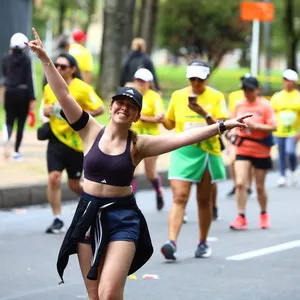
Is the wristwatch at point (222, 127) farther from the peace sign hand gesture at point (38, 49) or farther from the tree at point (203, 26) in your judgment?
the tree at point (203, 26)

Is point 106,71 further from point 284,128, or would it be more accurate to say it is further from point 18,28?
point 284,128

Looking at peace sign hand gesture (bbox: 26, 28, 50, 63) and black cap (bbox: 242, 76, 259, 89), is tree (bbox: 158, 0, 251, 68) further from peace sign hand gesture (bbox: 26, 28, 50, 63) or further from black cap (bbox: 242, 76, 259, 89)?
peace sign hand gesture (bbox: 26, 28, 50, 63)

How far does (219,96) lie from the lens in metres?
11.0

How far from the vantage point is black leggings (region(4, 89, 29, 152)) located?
1764cm

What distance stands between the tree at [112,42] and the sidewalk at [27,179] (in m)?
11.5

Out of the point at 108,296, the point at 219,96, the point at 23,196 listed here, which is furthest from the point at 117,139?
the point at 23,196

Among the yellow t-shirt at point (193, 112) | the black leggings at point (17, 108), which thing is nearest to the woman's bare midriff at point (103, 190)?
the yellow t-shirt at point (193, 112)

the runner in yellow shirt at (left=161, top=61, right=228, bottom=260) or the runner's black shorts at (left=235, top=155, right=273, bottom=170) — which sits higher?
the runner in yellow shirt at (left=161, top=61, right=228, bottom=260)

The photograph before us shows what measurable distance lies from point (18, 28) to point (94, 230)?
68.6 feet

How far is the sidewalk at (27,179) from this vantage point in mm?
14734

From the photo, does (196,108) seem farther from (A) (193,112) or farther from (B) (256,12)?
(B) (256,12)

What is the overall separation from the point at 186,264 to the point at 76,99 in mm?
2098

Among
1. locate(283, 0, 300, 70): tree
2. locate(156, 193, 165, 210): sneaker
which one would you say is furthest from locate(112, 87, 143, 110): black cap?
locate(283, 0, 300, 70): tree

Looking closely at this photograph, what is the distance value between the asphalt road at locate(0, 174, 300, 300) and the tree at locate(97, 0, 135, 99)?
1611cm
